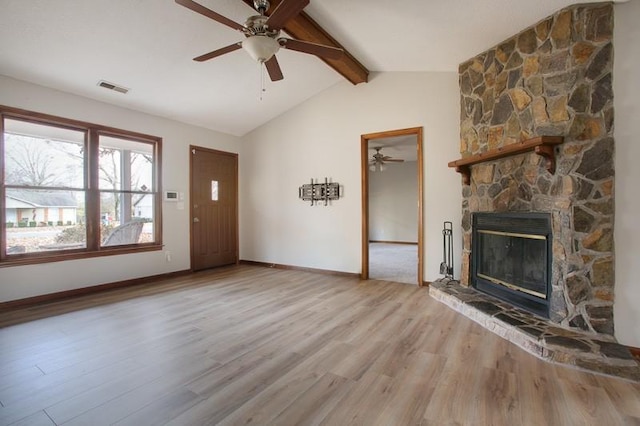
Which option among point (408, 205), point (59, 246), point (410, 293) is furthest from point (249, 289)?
point (408, 205)

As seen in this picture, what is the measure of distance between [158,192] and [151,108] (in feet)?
4.25

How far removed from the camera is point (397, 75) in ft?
14.2

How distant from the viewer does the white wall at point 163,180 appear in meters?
3.42

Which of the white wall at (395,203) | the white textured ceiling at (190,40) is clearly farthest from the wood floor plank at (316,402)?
the white wall at (395,203)

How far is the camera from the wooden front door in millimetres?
5309

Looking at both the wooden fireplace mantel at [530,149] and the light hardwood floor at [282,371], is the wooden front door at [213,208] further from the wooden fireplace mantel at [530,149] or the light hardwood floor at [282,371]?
the wooden fireplace mantel at [530,149]

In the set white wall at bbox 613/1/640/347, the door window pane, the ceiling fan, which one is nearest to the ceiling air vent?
the ceiling fan

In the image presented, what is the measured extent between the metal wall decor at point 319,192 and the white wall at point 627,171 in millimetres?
3315

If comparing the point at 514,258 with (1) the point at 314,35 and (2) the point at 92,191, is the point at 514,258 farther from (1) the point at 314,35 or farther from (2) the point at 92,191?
(2) the point at 92,191

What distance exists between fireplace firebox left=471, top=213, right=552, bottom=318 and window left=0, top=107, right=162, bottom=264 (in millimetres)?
4707

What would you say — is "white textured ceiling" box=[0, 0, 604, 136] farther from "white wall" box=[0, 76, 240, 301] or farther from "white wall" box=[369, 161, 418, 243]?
"white wall" box=[369, 161, 418, 243]

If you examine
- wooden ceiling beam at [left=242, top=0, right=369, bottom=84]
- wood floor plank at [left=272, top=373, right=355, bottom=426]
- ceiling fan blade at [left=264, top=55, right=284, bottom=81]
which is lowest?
wood floor plank at [left=272, top=373, right=355, bottom=426]

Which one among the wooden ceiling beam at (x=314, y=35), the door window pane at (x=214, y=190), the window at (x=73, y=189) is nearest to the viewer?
the wooden ceiling beam at (x=314, y=35)

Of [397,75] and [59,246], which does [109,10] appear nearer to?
[59,246]
